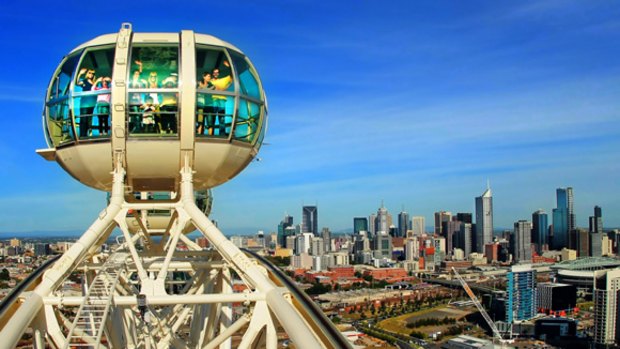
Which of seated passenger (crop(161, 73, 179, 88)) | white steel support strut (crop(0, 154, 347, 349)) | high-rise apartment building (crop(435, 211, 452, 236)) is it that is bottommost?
high-rise apartment building (crop(435, 211, 452, 236))

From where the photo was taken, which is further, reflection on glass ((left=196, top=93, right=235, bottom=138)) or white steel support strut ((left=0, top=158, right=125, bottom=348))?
reflection on glass ((left=196, top=93, right=235, bottom=138))

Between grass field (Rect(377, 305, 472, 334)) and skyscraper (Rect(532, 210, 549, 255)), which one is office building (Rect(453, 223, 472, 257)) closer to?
skyscraper (Rect(532, 210, 549, 255))

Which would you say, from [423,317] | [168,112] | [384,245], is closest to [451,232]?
[384,245]

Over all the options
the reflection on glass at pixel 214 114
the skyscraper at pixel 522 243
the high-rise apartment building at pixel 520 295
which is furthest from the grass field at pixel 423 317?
the skyscraper at pixel 522 243

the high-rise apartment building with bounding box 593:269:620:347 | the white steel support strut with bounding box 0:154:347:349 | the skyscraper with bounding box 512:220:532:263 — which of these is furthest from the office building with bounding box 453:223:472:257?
the white steel support strut with bounding box 0:154:347:349

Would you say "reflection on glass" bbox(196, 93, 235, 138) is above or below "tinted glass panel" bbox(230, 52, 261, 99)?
below

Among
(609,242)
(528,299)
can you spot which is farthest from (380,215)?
(528,299)

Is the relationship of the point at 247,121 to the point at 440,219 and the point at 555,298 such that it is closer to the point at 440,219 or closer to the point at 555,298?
the point at 555,298
